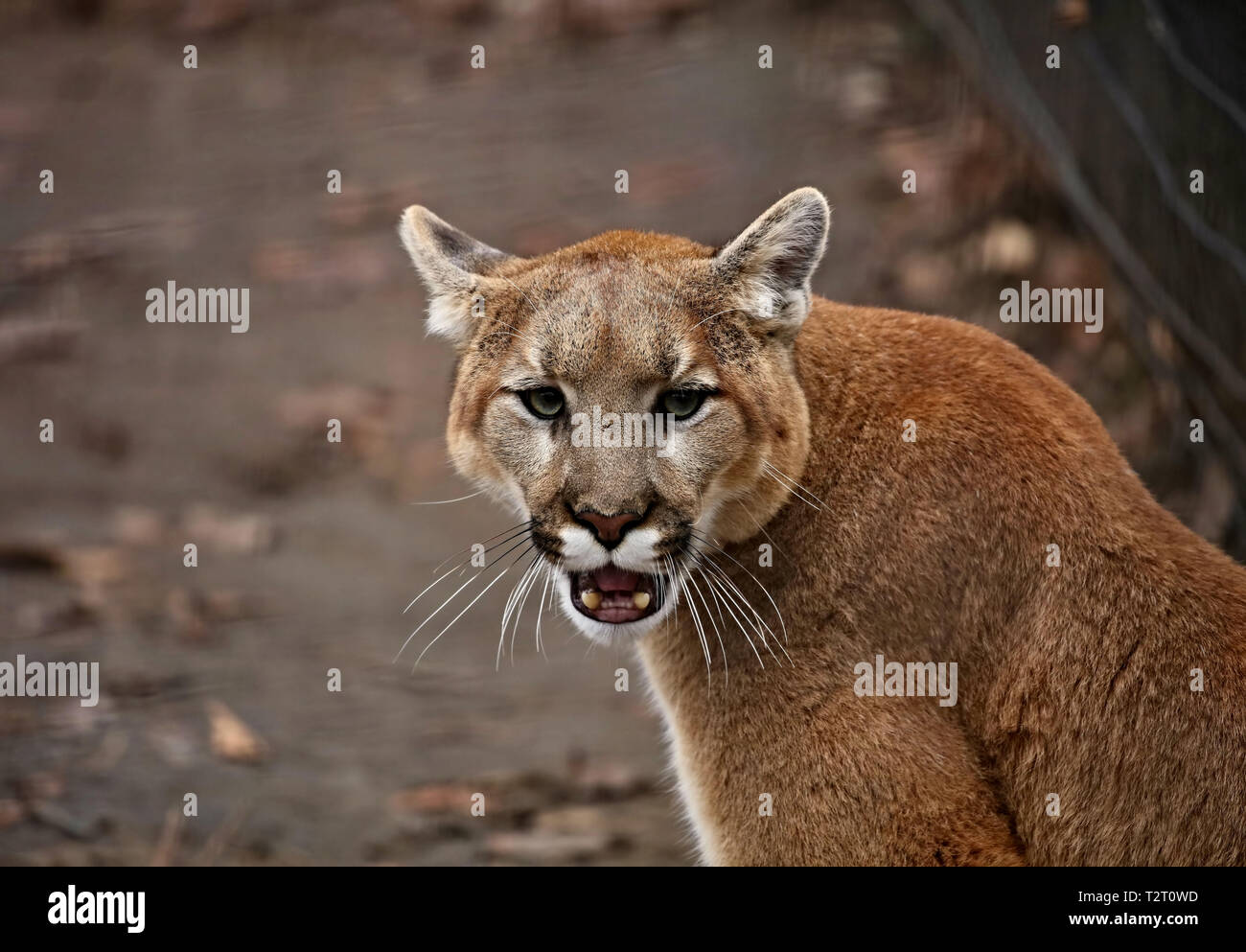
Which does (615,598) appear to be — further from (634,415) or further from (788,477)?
(788,477)

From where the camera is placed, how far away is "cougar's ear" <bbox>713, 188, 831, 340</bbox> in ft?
14.8

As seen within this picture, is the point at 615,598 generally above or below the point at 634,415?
below

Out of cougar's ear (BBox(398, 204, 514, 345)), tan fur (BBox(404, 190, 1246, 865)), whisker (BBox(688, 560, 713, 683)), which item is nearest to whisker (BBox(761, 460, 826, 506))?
tan fur (BBox(404, 190, 1246, 865))

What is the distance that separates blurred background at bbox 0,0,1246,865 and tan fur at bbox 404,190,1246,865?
152 cm

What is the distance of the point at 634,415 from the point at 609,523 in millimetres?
423

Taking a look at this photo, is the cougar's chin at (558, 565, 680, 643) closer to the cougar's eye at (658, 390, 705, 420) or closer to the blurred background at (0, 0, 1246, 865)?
the cougar's eye at (658, 390, 705, 420)

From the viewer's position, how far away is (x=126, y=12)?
372 inches

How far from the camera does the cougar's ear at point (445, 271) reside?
16.0 feet

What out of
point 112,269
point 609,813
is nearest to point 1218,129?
point 609,813

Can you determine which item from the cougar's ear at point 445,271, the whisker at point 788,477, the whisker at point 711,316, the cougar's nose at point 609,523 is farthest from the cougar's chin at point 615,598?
the cougar's ear at point 445,271

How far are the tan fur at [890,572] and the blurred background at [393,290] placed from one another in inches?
59.9

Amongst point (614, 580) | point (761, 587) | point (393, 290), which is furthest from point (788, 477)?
point (393, 290)

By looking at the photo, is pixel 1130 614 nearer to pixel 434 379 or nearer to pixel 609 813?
pixel 609 813

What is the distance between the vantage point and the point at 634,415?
433 centimetres
